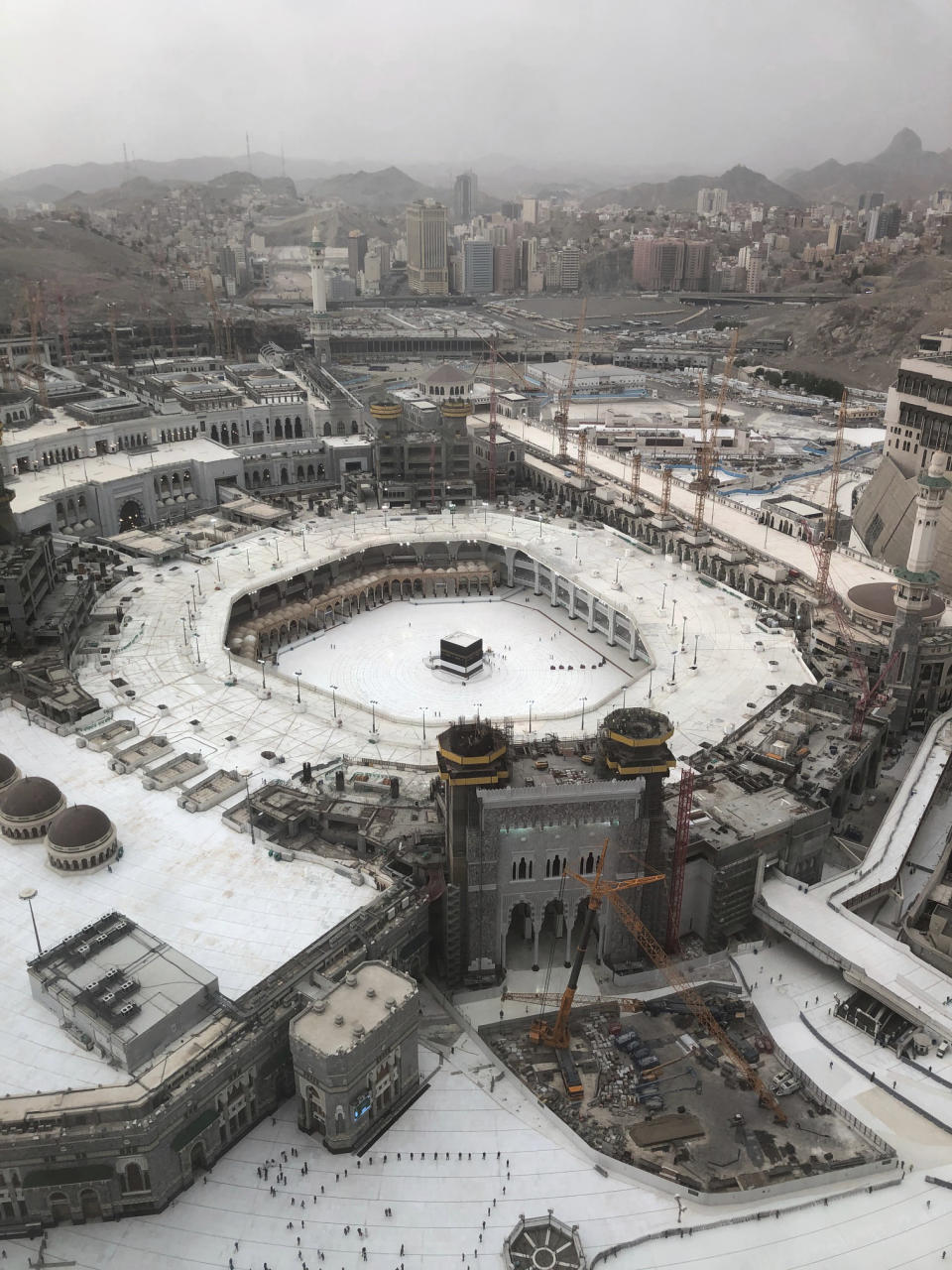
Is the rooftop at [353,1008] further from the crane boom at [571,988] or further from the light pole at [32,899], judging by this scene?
the light pole at [32,899]

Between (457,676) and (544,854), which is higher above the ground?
(544,854)

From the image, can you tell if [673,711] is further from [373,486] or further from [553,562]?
[373,486]

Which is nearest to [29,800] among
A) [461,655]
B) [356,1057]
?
[356,1057]

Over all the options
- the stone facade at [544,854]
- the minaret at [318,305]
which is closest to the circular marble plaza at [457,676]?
the stone facade at [544,854]

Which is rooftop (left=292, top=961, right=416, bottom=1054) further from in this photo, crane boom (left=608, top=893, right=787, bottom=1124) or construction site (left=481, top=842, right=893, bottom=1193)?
crane boom (left=608, top=893, right=787, bottom=1124)

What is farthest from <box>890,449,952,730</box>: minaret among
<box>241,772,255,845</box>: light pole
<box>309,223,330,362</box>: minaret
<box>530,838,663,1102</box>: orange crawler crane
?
<box>309,223,330,362</box>: minaret

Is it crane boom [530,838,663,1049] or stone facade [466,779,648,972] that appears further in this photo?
stone facade [466,779,648,972]

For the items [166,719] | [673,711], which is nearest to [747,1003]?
[673,711]

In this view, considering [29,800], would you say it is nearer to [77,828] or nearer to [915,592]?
[77,828]
